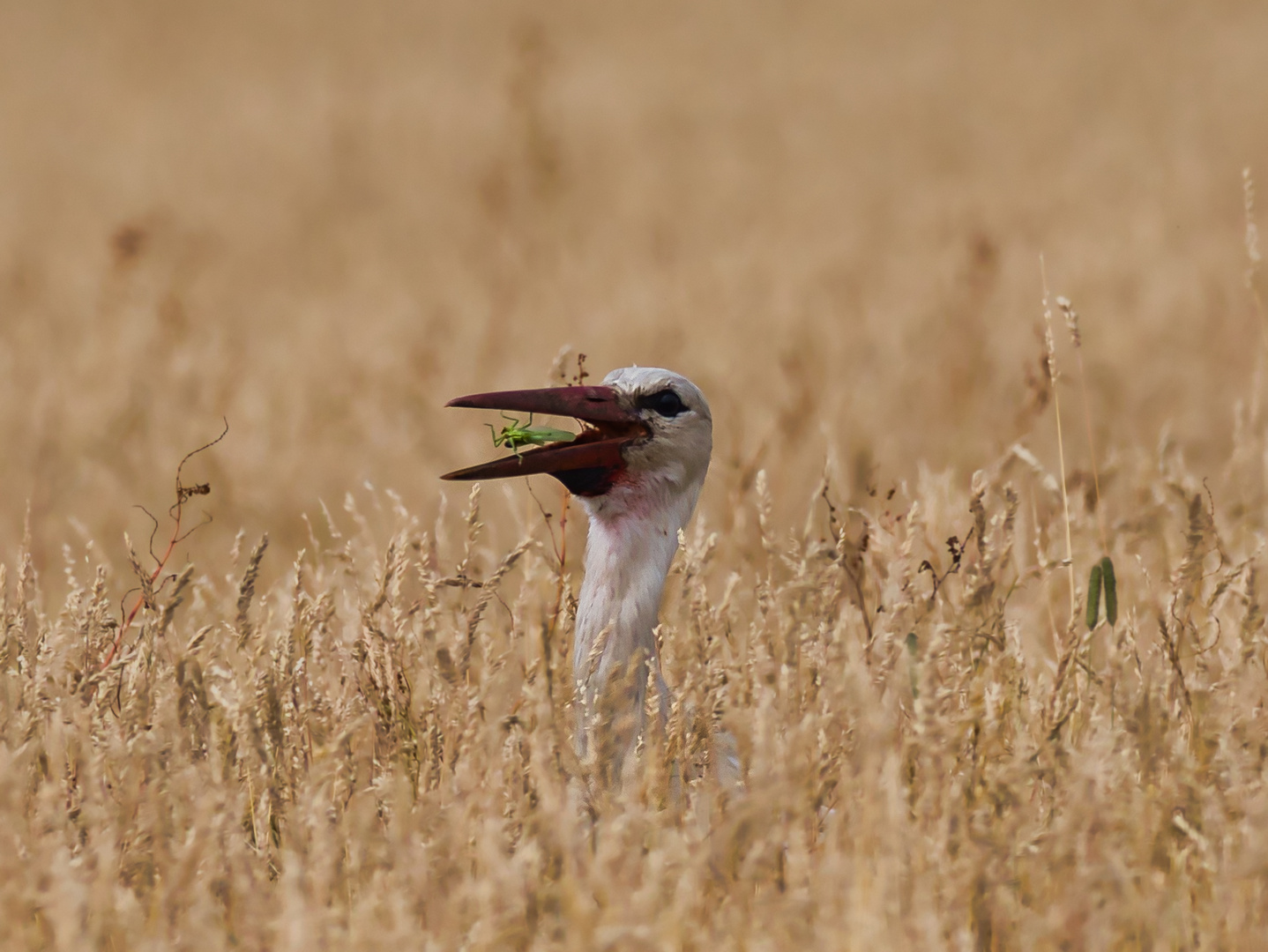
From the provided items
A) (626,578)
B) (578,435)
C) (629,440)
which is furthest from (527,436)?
(626,578)

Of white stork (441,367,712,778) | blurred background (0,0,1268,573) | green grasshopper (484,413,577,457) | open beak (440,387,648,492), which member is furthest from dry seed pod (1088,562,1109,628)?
blurred background (0,0,1268,573)

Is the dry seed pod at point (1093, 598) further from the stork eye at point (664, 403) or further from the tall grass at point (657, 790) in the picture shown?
the stork eye at point (664, 403)

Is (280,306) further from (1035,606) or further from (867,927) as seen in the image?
(867,927)

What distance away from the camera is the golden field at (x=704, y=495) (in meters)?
2.36

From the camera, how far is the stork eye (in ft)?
11.5

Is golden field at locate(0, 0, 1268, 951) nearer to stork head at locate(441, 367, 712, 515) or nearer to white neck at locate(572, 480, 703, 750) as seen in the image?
white neck at locate(572, 480, 703, 750)

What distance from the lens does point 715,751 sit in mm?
3000

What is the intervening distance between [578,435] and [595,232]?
9403 mm

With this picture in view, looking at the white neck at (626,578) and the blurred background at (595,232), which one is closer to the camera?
the white neck at (626,578)

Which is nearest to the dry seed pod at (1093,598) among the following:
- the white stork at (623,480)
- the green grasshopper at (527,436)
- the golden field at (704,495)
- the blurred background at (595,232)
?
the golden field at (704,495)

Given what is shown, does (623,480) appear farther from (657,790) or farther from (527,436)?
(657,790)

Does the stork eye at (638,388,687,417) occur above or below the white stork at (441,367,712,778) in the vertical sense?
above

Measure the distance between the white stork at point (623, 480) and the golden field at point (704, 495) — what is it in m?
0.20

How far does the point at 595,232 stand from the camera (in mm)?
12727
